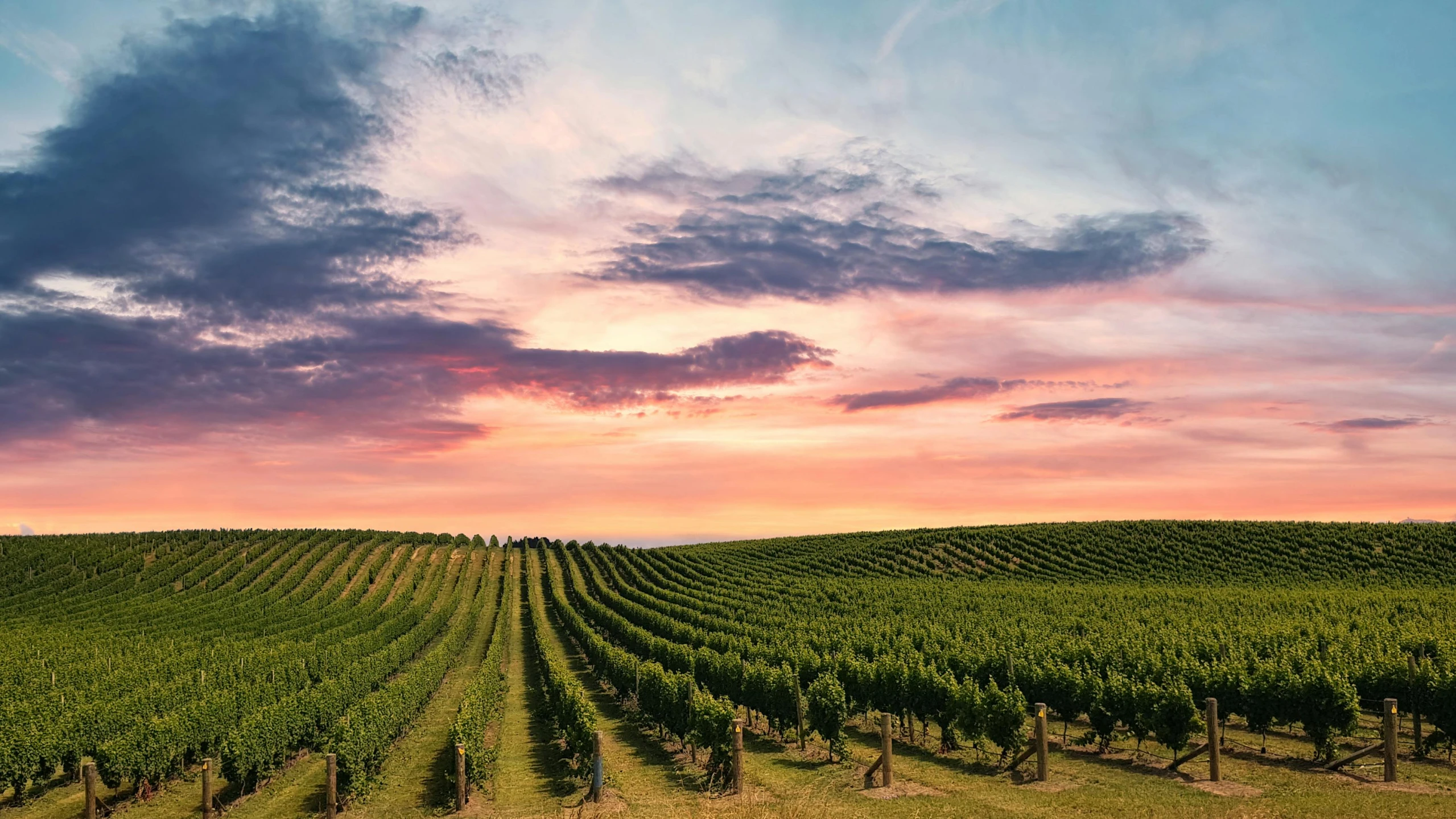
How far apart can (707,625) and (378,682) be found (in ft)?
64.6

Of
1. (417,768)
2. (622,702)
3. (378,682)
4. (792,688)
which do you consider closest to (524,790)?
(417,768)

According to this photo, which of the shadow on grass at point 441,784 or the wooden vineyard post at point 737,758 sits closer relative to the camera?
the wooden vineyard post at point 737,758

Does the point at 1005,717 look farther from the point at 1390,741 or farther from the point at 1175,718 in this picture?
the point at 1390,741

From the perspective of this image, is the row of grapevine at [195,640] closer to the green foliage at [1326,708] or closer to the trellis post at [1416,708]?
the green foliage at [1326,708]

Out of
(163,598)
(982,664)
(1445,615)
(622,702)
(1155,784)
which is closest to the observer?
(1155,784)

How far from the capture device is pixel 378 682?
49.5m

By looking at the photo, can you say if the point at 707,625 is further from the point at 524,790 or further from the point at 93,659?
the point at 93,659

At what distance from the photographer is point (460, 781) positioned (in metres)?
23.4

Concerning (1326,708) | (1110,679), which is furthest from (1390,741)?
(1110,679)

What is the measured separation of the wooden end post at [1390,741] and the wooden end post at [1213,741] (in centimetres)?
387

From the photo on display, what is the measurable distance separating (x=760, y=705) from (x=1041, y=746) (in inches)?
457

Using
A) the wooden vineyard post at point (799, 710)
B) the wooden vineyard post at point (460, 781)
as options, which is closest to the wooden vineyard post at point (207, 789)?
the wooden vineyard post at point (460, 781)

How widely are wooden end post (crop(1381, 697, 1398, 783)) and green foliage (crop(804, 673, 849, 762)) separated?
45.4 feet

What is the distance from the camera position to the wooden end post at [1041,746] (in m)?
23.4
